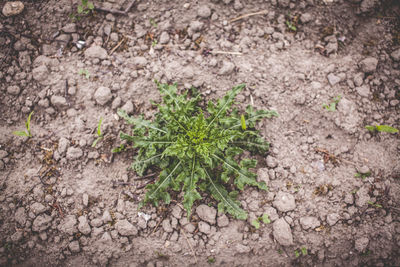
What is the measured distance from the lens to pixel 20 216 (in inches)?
149

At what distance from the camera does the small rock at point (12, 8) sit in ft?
13.7

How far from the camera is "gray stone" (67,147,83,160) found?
394 centimetres

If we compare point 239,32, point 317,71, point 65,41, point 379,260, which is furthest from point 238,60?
point 379,260

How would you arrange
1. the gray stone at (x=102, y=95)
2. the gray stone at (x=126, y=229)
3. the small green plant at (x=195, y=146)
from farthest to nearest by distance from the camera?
the gray stone at (x=102, y=95) → the gray stone at (x=126, y=229) → the small green plant at (x=195, y=146)

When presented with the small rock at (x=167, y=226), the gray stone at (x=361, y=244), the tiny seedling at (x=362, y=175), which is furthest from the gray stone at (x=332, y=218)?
the small rock at (x=167, y=226)

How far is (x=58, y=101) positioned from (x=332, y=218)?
188 inches

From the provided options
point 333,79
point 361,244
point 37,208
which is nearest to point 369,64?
point 333,79

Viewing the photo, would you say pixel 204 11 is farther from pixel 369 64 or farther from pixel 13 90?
pixel 13 90

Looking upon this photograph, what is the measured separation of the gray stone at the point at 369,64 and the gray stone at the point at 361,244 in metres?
2.72

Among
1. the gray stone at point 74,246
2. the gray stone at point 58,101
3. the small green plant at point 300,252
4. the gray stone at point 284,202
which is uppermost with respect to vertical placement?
the gray stone at point 58,101

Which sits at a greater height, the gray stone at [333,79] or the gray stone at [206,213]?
the gray stone at [333,79]

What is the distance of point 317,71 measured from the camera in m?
4.25

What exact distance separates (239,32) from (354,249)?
4.02 m

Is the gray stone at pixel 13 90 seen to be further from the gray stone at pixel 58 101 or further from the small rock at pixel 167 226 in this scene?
the small rock at pixel 167 226
